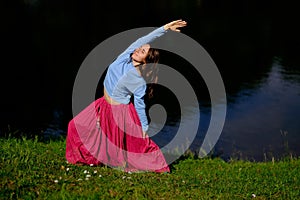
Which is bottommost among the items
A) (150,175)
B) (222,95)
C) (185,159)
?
(222,95)

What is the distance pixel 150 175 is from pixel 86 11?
38583 millimetres

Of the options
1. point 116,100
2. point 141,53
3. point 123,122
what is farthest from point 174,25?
point 123,122

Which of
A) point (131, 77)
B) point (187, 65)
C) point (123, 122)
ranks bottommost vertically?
point (187, 65)

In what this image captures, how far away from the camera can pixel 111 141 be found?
7.99 meters

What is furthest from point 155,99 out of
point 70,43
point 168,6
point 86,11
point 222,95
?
point 168,6

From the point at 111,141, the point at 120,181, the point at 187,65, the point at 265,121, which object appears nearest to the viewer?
the point at 120,181

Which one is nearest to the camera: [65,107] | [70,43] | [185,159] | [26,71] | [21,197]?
[21,197]

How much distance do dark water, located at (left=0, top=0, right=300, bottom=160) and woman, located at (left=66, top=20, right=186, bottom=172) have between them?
6.52 metres

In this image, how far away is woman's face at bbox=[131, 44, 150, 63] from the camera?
300 inches

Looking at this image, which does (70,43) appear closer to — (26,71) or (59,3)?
(26,71)

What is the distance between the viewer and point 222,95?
22062 mm

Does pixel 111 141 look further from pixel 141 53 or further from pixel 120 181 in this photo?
pixel 141 53

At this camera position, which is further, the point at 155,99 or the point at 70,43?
the point at 70,43

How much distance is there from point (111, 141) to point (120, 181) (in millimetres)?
1380
